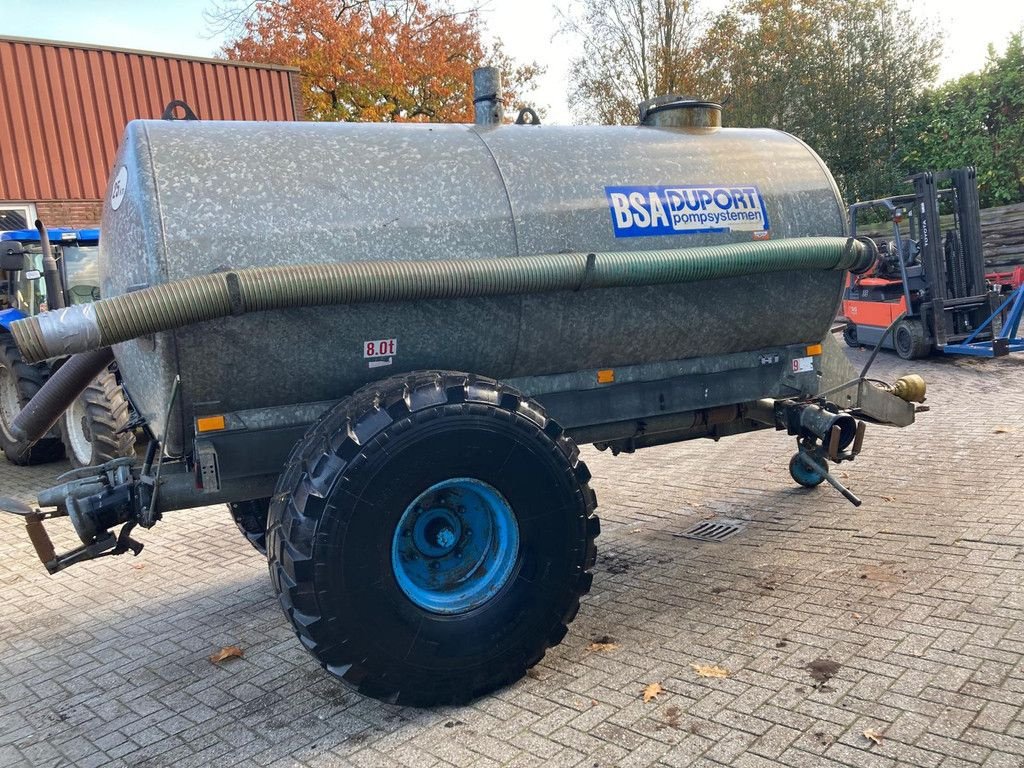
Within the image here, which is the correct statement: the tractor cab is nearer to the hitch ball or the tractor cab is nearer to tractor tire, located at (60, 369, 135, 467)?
tractor tire, located at (60, 369, 135, 467)

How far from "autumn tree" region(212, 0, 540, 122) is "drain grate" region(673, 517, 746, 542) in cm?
1973

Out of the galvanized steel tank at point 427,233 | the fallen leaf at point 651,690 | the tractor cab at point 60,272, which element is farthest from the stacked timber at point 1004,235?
the fallen leaf at point 651,690

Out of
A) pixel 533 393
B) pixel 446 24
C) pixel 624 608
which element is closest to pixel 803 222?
pixel 533 393

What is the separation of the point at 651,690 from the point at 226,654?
2020 millimetres

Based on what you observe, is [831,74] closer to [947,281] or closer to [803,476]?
[947,281]

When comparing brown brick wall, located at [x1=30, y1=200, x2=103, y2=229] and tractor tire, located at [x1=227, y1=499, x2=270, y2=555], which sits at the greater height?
brown brick wall, located at [x1=30, y1=200, x2=103, y2=229]

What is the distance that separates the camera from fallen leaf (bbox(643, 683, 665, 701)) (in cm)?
328

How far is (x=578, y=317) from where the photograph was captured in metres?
3.86

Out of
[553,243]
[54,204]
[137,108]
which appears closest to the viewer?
[553,243]

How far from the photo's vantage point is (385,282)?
130 inches

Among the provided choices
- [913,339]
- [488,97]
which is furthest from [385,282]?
[913,339]

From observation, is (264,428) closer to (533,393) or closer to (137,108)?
(533,393)

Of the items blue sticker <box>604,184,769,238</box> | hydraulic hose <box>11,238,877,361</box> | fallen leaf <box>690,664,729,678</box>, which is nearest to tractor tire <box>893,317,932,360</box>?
hydraulic hose <box>11,238,877,361</box>

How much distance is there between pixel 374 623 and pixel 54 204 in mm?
14071
